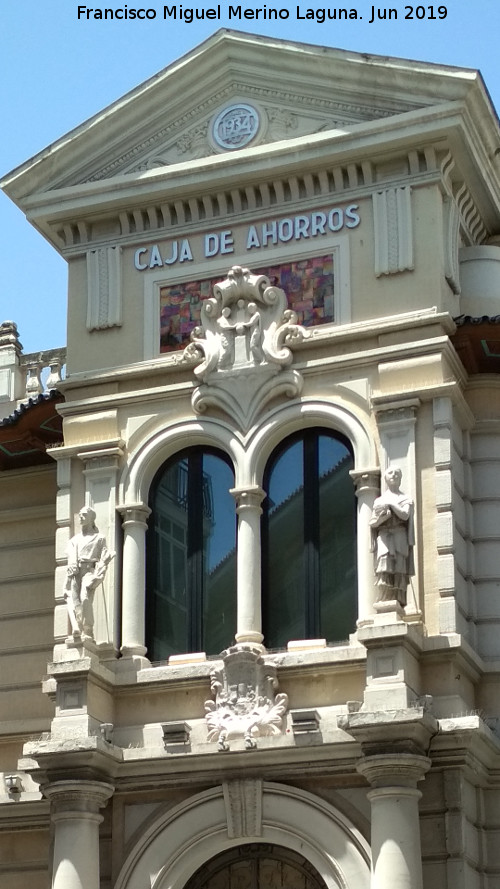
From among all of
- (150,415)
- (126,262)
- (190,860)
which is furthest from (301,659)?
(126,262)

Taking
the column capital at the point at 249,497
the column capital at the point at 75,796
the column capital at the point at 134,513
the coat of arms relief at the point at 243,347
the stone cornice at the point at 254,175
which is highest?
the stone cornice at the point at 254,175

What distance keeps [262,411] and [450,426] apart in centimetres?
286

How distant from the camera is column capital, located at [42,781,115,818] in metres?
23.5

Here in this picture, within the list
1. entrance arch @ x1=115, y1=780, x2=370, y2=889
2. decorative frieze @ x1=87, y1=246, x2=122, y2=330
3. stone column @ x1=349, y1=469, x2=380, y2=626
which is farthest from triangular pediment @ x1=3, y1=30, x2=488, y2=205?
entrance arch @ x1=115, y1=780, x2=370, y2=889

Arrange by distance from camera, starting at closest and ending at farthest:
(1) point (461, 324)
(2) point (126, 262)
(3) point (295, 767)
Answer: (3) point (295, 767) < (1) point (461, 324) < (2) point (126, 262)

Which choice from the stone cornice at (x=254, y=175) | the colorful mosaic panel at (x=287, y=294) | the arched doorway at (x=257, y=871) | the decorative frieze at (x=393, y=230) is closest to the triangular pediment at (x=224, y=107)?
the stone cornice at (x=254, y=175)

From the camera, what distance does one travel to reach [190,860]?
936 inches

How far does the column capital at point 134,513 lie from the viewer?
25703 millimetres

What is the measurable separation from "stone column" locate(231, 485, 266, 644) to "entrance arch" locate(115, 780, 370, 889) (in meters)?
2.18

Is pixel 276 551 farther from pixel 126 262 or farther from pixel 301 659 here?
pixel 126 262

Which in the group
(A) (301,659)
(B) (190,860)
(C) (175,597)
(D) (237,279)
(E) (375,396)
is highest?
(D) (237,279)

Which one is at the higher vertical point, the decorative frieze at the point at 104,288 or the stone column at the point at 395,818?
the decorative frieze at the point at 104,288

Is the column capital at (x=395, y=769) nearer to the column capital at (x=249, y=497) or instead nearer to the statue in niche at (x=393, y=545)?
the statue in niche at (x=393, y=545)

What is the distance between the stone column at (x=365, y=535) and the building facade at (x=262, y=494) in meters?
0.04
